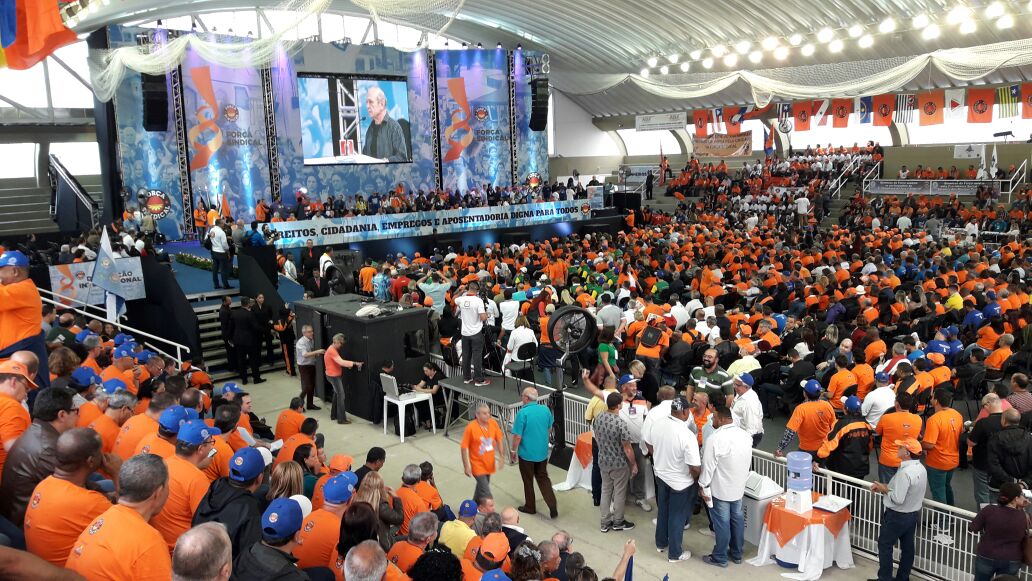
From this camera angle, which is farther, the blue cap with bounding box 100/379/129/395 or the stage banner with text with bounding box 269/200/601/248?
the stage banner with text with bounding box 269/200/601/248

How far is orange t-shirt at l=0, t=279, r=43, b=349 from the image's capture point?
210 inches

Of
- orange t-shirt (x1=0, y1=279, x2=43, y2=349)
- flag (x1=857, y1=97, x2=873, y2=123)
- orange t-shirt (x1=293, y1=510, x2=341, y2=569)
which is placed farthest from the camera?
flag (x1=857, y1=97, x2=873, y2=123)

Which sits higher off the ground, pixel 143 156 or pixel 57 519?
pixel 143 156

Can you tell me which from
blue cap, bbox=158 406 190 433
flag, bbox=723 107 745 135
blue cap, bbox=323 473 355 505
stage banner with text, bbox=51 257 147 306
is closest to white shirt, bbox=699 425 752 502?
blue cap, bbox=323 473 355 505

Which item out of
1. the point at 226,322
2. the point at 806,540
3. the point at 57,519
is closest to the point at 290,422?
the point at 57,519

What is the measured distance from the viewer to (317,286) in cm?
1493

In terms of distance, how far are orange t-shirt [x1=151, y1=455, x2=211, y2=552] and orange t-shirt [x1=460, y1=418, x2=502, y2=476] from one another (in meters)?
2.97

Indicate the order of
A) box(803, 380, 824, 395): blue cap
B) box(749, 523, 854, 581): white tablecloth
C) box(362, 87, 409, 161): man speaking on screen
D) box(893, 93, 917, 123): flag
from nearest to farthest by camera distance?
box(749, 523, 854, 581): white tablecloth → box(803, 380, 824, 395): blue cap → box(893, 93, 917, 123): flag → box(362, 87, 409, 161): man speaking on screen

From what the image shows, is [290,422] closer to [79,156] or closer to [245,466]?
[245,466]

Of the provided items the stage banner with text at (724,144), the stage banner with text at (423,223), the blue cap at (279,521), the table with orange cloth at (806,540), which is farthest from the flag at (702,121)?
the blue cap at (279,521)

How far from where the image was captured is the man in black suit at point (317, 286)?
49.0 ft

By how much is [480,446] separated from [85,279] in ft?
29.8

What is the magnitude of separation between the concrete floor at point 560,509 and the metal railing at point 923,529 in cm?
30

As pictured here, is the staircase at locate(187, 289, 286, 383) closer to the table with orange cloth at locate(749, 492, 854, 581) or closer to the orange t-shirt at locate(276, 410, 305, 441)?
the orange t-shirt at locate(276, 410, 305, 441)
